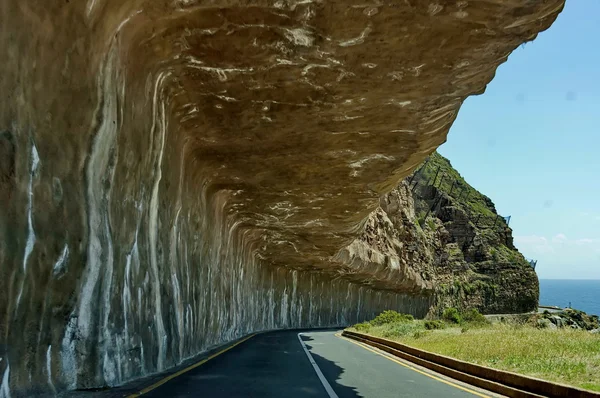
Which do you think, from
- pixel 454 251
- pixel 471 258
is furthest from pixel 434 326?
pixel 471 258

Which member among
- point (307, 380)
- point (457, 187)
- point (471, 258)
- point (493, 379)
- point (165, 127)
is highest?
point (457, 187)

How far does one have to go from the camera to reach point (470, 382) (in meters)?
12.2

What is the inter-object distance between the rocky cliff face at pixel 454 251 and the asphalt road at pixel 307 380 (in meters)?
40.1

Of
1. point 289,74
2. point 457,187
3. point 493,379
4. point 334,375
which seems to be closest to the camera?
point 493,379

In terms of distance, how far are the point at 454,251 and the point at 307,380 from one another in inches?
2953

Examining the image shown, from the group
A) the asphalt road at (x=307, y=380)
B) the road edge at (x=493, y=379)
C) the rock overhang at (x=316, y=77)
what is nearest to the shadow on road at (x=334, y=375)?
the asphalt road at (x=307, y=380)

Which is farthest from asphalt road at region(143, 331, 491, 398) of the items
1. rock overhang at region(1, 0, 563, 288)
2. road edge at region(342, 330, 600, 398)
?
rock overhang at region(1, 0, 563, 288)

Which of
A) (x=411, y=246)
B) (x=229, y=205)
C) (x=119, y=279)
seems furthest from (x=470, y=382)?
(x=411, y=246)

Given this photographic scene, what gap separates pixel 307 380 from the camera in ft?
39.6

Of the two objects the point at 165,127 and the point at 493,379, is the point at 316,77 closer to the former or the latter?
the point at 165,127

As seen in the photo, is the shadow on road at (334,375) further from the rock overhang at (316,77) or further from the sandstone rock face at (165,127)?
the rock overhang at (316,77)

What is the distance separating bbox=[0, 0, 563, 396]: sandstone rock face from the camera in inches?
275

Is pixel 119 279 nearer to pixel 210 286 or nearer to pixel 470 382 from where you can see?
pixel 470 382

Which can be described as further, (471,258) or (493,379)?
(471,258)
